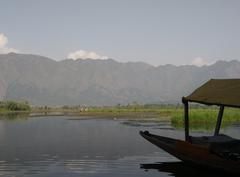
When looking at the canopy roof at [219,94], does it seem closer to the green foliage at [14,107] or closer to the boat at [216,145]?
the boat at [216,145]

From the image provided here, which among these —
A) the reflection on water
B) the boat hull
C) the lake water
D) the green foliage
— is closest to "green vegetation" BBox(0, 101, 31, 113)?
the green foliage

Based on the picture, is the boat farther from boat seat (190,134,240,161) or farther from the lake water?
the lake water

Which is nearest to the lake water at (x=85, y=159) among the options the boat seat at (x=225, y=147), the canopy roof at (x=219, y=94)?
the boat seat at (x=225, y=147)

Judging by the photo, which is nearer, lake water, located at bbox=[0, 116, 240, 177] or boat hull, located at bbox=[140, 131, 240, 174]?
boat hull, located at bbox=[140, 131, 240, 174]

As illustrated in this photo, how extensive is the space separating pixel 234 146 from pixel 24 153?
1554 centimetres

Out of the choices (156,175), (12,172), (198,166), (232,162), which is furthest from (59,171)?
(232,162)

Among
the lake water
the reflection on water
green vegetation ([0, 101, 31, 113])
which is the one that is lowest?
the reflection on water

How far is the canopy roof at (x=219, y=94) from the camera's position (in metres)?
23.0

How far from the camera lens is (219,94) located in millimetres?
24359

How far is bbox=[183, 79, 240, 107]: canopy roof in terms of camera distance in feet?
75.4

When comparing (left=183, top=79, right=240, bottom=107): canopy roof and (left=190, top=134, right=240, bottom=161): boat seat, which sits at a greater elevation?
(left=183, top=79, right=240, bottom=107): canopy roof

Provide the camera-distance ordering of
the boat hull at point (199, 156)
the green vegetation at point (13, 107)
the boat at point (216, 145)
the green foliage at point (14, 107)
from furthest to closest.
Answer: the green foliage at point (14, 107) → the green vegetation at point (13, 107) → the boat at point (216, 145) → the boat hull at point (199, 156)

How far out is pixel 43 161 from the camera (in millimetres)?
27422

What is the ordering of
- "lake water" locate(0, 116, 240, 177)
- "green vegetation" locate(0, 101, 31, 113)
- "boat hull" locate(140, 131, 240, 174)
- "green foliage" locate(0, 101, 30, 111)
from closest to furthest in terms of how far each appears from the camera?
"boat hull" locate(140, 131, 240, 174) → "lake water" locate(0, 116, 240, 177) → "green vegetation" locate(0, 101, 31, 113) → "green foliage" locate(0, 101, 30, 111)
